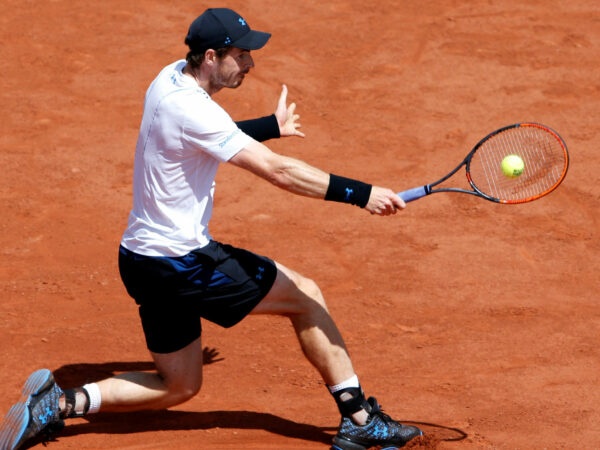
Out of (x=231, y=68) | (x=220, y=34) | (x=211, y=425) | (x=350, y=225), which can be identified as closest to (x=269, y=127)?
(x=231, y=68)

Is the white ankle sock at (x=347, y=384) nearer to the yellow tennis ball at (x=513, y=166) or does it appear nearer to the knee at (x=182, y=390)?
the knee at (x=182, y=390)

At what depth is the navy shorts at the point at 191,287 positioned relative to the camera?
579 cm

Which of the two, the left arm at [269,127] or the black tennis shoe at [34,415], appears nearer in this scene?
the black tennis shoe at [34,415]

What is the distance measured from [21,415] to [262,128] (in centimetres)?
209

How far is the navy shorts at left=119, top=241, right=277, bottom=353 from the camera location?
579cm

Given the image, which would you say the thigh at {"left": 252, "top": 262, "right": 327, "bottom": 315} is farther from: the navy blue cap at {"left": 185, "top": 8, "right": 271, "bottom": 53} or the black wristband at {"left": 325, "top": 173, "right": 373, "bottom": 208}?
the navy blue cap at {"left": 185, "top": 8, "right": 271, "bottom": 53}

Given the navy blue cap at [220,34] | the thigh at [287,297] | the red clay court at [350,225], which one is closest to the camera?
the navy blue cap at [220,34]

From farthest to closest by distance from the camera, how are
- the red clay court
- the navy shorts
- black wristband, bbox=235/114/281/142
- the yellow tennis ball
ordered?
the yellow tennis ball < the red clay court < black wristband, bbox=235/114/281/142 < the navy shorts

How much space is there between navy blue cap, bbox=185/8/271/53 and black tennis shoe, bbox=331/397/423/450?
204cm

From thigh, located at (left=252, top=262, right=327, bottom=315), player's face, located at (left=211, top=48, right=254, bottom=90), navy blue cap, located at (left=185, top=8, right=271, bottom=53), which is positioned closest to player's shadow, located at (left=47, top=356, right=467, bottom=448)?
thigh, located at (left=252, top=262, right=327, bottom=315)

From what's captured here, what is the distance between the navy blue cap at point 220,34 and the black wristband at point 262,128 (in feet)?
2.77

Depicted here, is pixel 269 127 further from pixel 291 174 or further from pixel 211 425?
pixel 211 425

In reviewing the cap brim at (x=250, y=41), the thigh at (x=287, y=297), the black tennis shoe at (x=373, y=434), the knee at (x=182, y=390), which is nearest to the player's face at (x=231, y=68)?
the cap brim at (x=250, y=41)

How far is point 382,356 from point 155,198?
2.24 meters
